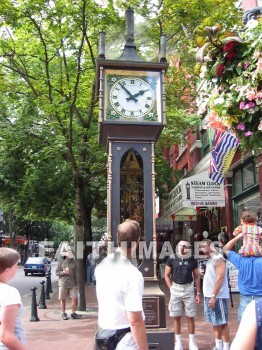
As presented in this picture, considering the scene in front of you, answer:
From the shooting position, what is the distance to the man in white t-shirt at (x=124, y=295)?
9.26 ft

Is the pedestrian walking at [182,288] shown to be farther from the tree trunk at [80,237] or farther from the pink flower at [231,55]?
the tree trunk at [80,237]

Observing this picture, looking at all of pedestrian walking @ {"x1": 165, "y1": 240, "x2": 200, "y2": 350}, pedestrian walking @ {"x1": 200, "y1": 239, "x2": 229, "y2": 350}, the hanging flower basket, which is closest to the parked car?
pedestrian walking @ {"x1": 165, "y1": 240, "x2": 200, "y2": 350}

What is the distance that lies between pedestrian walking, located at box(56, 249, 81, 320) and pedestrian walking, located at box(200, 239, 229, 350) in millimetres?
4671

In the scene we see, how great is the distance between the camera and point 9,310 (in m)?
2.92

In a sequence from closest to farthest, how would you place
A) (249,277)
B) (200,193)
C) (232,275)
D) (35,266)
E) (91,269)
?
(249,277) < (232,275) < (200,193) < (91,269) < (35,266)

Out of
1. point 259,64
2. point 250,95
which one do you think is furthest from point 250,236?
point 259,64

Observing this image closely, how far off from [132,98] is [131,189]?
168 centimetres

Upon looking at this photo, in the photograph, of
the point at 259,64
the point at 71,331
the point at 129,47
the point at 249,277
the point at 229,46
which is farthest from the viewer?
the point at 71,331

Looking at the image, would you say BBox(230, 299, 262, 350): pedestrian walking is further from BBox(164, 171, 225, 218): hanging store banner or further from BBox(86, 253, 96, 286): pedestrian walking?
BBox(86, 253, 96, 286): pedestrian walking

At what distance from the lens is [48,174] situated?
17.7 metres

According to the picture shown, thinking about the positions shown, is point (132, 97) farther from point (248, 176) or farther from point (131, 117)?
point (248, 176)

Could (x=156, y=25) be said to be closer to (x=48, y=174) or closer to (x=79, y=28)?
(x=79, y=28)

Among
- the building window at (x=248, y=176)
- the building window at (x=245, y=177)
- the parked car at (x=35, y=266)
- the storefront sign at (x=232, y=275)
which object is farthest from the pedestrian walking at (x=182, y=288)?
the parked car at (x=35, y=266)

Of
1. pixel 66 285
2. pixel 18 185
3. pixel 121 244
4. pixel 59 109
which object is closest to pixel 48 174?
pixel 18 185
